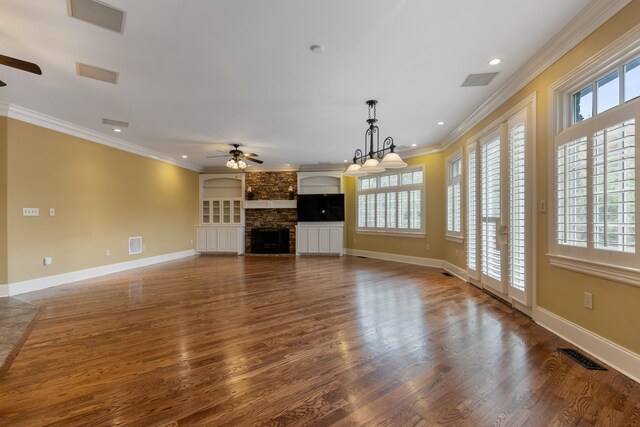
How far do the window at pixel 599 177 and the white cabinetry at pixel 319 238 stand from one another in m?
6.00

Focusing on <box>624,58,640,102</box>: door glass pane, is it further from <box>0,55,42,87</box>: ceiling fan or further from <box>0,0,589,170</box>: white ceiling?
<box>0,55,42,87</box>: ceiling fan

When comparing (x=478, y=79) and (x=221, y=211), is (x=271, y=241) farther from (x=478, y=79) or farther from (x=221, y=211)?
(x=478, y=79)

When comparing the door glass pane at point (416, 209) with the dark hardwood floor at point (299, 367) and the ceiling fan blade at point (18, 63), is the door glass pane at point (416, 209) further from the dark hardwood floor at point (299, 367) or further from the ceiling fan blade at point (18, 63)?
the ceiling fan blade at point (18, 63)

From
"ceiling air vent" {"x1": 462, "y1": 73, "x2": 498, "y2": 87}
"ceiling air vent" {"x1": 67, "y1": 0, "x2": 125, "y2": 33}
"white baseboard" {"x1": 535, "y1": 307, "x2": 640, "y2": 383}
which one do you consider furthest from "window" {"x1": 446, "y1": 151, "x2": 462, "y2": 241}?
"ceiling air vent" {"x1": 67, "y1": 0, "x2": 125, "y2": 33}

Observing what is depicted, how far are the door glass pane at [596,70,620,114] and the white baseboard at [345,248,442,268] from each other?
4.48 meters

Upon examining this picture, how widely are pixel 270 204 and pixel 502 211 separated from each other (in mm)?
6679

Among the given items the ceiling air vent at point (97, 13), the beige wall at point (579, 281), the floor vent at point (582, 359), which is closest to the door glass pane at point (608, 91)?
the beige wall at point (579, 281)

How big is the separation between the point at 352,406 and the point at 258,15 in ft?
9.77

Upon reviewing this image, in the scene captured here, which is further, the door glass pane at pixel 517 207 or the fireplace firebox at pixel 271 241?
the fireplace firebox at pixel 271 241

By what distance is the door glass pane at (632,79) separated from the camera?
205 cm

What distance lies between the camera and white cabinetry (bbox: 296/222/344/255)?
335 inches

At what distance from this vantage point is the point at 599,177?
2271mm

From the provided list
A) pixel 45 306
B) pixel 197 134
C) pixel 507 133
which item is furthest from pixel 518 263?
pixel 45 306

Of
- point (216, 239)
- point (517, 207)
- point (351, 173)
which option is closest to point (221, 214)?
point (216, 239)
